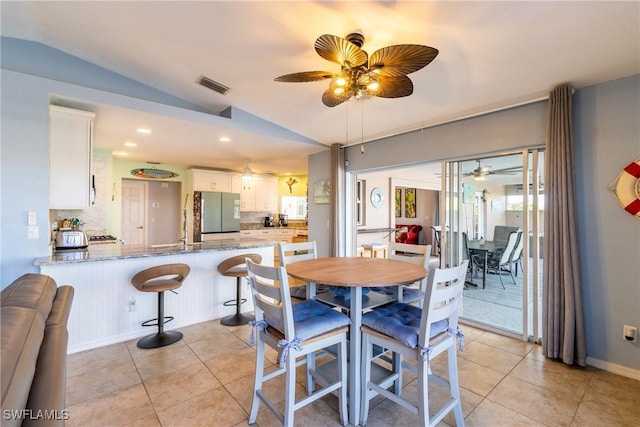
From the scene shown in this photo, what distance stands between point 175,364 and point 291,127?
322cm

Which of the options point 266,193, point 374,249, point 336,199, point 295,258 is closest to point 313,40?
point 295,258

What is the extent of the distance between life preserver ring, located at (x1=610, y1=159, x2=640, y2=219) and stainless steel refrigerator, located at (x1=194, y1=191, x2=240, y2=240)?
20.6ft

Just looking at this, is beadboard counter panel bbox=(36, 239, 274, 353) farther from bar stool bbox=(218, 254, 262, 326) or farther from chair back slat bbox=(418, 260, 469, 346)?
chair back slat bbox=(418, 260, 469, 346)

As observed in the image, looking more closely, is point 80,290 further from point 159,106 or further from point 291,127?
point 291,127

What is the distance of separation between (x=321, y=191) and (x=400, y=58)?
134 inches

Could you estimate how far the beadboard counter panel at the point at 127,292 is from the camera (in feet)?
A: 8.86

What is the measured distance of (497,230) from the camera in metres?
3.82

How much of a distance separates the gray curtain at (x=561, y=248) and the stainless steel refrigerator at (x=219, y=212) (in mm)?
5814

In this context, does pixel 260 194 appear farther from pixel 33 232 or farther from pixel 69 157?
pixel 33 232

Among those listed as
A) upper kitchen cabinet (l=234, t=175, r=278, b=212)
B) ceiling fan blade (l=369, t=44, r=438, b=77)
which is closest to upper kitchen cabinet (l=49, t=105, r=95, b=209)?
ceiling fan blade (l=369, t=44, r=438, b=77)

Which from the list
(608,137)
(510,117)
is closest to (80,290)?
(510,117)

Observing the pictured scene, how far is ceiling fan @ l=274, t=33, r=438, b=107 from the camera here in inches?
65.9

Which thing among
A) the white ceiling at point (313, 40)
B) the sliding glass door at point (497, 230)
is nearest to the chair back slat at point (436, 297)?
the white ceiling at point (313, 40)

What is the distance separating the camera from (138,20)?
2375 millimetres
